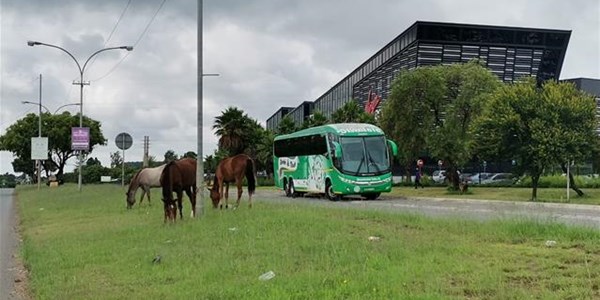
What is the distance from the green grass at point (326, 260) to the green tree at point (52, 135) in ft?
217

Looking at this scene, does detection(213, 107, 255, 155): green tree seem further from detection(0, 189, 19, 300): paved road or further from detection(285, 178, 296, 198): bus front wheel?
detection(0, 189, 19, 300): paved road

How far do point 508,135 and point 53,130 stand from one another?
58.4 m

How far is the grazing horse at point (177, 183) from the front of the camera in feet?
58.0

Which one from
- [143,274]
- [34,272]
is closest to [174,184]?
[34,272]

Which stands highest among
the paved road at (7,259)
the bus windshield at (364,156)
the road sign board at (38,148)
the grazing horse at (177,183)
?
the road sign board at (38,148)

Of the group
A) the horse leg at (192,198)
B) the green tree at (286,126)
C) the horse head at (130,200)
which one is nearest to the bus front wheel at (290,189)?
the horse head at (130,200)

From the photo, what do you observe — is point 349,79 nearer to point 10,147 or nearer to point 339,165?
point 10,147

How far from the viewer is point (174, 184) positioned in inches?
734

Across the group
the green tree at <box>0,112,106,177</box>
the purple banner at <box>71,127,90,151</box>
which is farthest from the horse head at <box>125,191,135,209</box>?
the green tree at <box>0,112,106,177</box>

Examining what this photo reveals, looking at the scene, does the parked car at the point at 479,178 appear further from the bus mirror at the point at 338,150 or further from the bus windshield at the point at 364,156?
the bus mirror at the point at 338,150

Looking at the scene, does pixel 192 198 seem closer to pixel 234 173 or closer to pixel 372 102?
pixel 234 173

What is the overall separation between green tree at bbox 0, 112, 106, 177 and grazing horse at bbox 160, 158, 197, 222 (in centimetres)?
6262

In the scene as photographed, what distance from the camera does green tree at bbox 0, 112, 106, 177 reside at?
78.2 m

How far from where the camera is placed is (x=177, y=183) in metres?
18.7
